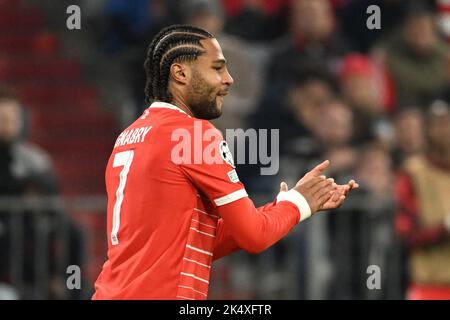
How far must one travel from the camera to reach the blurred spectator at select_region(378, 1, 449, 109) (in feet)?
39.4

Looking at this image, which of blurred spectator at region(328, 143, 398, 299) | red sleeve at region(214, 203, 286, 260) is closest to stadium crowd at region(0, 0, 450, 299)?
blurred spectator at region(328, 143, 398, 299)

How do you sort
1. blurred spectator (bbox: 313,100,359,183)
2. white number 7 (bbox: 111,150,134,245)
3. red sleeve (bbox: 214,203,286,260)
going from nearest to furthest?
white number 7 (bbox: 111,150,134,245)
red sleeve (bbox: 214,203,286,260)
blurred spectator (bbox: 313,100,359,183)

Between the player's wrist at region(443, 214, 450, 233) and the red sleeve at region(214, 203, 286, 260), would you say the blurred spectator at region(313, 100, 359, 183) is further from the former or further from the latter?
the red sleeve at region(214, 203, 286, 260)

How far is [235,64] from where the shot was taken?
11.1 m

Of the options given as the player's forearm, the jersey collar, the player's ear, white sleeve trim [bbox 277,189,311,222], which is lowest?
the player's forearm

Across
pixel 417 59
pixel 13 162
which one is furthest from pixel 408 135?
pixel 13 162

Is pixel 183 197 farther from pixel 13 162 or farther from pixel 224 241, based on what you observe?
pixel 13 162

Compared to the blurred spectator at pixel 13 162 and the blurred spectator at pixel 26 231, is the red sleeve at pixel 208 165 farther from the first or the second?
the blurred spectator at pixel 13 162

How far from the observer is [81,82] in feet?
42.9

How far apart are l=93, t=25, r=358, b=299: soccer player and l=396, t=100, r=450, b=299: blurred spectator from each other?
4.18 metres

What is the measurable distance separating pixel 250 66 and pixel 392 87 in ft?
5.48

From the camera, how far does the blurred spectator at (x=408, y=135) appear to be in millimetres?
10898

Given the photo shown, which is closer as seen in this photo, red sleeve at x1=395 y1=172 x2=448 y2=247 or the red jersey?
the red jersey
